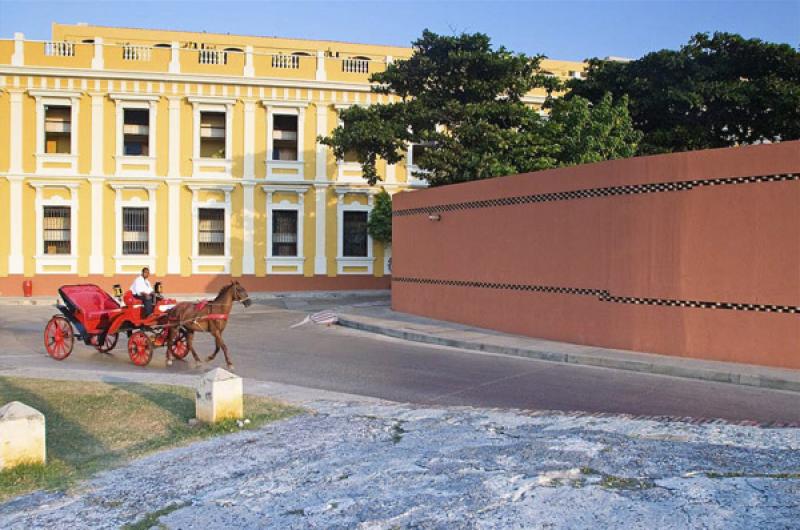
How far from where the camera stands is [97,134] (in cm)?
3234

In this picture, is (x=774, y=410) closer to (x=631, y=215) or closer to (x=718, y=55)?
(x=631, y=215)

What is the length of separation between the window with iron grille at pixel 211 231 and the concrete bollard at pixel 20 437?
89.4 ft

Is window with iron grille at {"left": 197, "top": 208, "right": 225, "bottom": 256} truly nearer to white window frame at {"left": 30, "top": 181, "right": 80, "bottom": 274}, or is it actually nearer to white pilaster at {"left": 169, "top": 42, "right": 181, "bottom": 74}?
white window frame at {"left": 30, "top": 181, "right": 80, "bottom": 274}

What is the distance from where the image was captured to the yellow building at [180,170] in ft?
104

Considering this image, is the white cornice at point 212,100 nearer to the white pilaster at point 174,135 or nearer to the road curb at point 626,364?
the white pilaster at point 174,135

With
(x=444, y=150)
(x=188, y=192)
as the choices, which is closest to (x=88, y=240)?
(x=188, y=192)

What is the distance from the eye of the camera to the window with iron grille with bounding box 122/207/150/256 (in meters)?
32.8

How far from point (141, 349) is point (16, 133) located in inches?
873

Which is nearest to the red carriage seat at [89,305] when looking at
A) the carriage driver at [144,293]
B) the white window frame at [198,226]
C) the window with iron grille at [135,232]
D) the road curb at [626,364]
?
the carriage driver at [144,293]

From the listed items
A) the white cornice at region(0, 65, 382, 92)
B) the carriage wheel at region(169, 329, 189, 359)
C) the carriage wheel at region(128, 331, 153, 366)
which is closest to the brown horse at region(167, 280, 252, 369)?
the carriage wheel at region(128, 331, 153, 366)

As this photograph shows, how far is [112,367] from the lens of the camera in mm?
13406

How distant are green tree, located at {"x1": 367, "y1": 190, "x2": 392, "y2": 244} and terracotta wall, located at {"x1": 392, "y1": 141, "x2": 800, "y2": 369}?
14.1 meters

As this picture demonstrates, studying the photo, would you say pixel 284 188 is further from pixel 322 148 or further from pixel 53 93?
pixel 53 93

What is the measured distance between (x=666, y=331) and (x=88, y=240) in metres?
25.4
